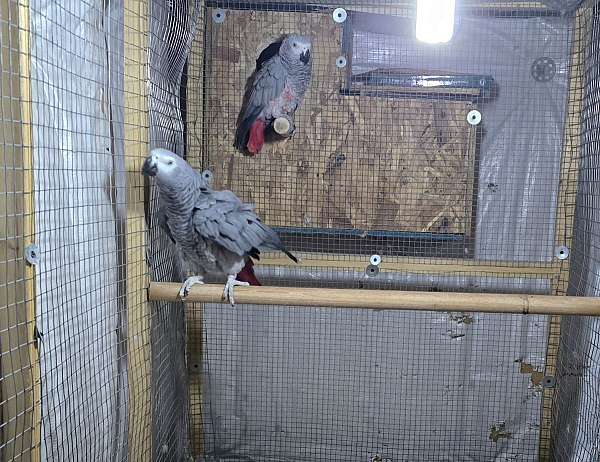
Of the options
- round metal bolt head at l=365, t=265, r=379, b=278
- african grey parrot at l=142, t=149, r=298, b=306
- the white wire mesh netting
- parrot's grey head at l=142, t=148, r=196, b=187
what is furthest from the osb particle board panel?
parrot's grey head at l=142, t=148, r=196, b=187

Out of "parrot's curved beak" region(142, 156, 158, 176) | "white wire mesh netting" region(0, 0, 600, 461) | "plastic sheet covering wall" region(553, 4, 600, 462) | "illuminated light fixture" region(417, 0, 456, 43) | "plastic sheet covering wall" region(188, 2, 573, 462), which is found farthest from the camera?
"plastic sheet covering wall" region(188, 2, 573, 462)

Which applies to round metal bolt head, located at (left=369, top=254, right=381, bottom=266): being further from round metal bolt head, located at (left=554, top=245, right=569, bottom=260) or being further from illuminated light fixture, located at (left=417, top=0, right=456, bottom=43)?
illuminated light fixture, located at (left=417, top=0, right=456, bottom=43)

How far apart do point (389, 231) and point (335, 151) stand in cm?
32

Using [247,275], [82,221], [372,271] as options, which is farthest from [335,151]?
[82,221]

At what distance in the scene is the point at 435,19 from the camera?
0.79m

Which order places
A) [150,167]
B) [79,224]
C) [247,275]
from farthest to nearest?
[247,275]
[150,167]
[79,224]

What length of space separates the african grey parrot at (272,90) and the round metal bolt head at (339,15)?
0.12m

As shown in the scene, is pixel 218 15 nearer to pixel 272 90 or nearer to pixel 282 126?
pixel 272 90

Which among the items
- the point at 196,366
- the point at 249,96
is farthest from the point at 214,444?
the point at 249,96

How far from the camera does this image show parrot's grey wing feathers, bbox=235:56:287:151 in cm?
163

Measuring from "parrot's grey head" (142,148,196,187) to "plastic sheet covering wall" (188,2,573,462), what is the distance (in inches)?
Result: 22.6

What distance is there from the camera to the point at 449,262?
5.58ft

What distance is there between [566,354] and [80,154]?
154cm

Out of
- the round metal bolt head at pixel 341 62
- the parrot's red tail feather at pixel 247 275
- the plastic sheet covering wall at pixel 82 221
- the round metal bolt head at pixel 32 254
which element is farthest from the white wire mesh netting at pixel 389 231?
the round metal bolt head at pixel 32 254
